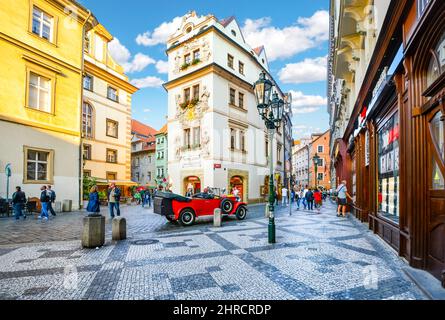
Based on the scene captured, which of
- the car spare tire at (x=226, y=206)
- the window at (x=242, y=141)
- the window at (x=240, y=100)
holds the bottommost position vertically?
the car spare tire at (x=226, y=206)

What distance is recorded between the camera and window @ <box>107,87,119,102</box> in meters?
29.4

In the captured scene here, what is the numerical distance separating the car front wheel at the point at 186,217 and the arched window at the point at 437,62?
9567mm

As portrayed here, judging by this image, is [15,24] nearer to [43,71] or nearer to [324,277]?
[43,71]

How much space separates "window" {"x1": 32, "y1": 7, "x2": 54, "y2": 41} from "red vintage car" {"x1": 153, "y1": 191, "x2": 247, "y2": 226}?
13.4 metres

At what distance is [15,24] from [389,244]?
67.1 ft

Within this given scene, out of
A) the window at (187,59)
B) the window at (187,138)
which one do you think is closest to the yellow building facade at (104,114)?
the window at (187,59)

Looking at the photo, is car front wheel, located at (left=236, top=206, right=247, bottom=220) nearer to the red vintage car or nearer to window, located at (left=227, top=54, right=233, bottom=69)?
the red vintage car

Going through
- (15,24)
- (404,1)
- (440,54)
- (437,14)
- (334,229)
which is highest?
(15,24)

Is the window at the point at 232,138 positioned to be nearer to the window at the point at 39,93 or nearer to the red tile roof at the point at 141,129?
the window at the point at 39,93

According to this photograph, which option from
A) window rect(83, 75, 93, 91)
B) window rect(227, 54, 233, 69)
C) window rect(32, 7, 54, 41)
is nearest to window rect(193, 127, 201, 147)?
window rect(227, 54, 233, 69)

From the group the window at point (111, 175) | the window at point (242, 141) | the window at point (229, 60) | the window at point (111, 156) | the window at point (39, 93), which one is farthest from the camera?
the window at point (111, 156)

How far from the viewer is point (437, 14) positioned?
14.2ft

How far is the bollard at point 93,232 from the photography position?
7.46 meters
